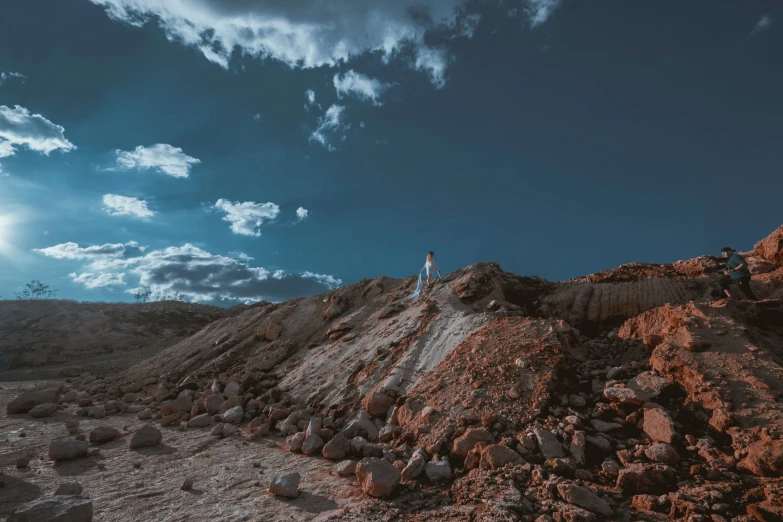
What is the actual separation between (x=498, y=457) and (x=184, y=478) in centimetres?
442

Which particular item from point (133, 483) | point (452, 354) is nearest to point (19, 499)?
point (133, 483)

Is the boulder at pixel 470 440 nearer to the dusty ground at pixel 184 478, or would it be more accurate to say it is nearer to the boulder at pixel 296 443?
the dusty ground at pixel 184 478

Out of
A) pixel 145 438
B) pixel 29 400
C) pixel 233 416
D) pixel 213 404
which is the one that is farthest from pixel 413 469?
pixel 29 400

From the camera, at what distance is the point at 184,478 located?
6.04 metres

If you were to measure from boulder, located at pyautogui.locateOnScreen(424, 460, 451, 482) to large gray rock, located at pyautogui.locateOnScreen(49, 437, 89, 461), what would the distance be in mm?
5975

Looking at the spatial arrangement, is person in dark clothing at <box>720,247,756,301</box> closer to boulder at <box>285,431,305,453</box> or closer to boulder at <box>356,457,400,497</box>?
boulder at <box>356,457,400,497</box>

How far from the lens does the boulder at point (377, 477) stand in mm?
4844

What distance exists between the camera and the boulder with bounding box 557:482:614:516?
3971 mm

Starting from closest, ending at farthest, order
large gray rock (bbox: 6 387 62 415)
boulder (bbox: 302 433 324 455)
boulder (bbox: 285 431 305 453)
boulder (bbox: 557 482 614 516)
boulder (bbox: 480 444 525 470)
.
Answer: boulder (bbox: 557 482 614 516) → boulder (bbox: 480 444 525 470) → boulder (bbox: 302 433 324 455) → boulder (bbox: 285 431 305 453) → large gray rock (bbox: 6 387 62 415)

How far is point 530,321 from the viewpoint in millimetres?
8469

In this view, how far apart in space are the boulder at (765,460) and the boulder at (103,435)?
32.2ft

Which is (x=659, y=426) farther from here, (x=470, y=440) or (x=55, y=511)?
(x=55, y=511)

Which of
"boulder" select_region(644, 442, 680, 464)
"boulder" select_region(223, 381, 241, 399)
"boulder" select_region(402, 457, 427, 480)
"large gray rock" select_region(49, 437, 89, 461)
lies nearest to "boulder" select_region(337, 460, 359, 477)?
"boulder" select_region(402, 457, 427, 480)

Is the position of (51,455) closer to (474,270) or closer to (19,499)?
(19,499)
